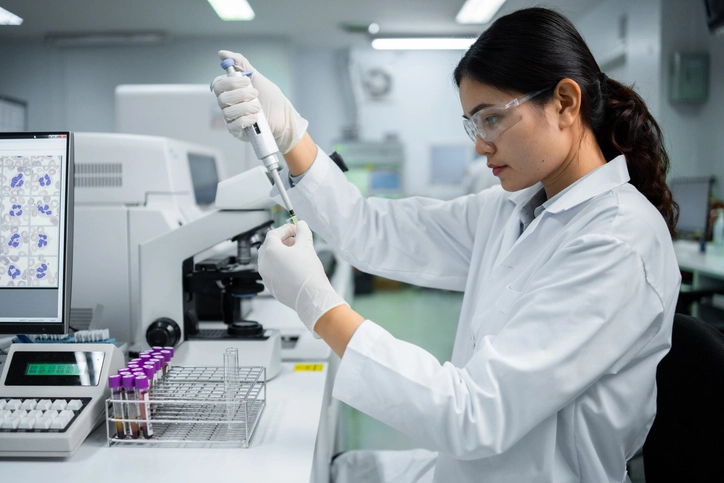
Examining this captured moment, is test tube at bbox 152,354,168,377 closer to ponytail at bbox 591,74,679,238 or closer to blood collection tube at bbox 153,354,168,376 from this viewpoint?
blood collection tube at bbox 153,354,168,376

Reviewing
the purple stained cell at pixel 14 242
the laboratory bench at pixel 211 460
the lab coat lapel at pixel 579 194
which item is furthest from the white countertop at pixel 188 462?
the lab coat lapel at pixel 579 194

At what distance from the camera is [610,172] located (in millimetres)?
941

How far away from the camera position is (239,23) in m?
5.66

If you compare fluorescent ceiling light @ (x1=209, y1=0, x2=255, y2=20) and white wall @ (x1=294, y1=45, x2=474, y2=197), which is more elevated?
fluorescent ceiling light @ (x1=209, y1=0, x2=255, y2=20)

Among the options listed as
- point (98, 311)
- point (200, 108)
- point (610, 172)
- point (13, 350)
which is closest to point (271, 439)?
point (13, 350)

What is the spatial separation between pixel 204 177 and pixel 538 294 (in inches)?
73.2

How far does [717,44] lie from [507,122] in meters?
4.72

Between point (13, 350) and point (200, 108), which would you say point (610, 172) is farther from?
point (200, 108)

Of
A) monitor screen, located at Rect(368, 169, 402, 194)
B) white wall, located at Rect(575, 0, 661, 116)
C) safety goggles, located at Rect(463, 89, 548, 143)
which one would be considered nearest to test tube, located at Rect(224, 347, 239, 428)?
safety goggles, located at Rect(463, 89, 548, 143)

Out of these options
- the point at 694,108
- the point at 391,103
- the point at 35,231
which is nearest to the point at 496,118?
the point at 35,231

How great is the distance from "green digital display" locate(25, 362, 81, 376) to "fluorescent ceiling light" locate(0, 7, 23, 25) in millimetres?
4842

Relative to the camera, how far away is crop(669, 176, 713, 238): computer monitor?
11.1 ft

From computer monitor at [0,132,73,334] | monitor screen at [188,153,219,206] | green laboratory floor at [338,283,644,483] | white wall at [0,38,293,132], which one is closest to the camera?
computer monitor at [0,132,73,334]

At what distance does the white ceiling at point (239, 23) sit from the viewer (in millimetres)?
5105
